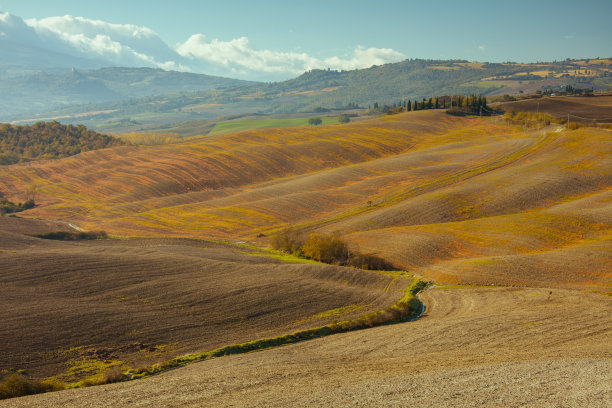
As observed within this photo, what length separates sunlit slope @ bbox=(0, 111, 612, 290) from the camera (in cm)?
6231

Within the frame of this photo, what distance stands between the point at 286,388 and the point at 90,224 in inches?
2976

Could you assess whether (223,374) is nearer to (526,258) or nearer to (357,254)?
(357,254)

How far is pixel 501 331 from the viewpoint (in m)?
35.7

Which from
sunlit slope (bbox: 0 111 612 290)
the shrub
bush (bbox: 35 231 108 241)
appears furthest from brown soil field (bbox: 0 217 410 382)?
sunlit slope (bbox: 0 111 612 290)

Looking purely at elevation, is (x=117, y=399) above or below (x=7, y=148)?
below

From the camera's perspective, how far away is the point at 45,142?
174000mm

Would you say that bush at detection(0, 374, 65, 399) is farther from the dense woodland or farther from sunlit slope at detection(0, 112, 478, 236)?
the dense woodland

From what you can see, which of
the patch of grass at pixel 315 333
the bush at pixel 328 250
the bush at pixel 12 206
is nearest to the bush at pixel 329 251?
the bush at pixel 328 250

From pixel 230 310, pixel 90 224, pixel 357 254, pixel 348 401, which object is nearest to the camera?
pixel 348 401

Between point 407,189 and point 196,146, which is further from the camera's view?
point 196,146

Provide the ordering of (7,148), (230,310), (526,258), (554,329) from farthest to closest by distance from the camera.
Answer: (7,148) < (526,258) < (230,310) < (554,329)

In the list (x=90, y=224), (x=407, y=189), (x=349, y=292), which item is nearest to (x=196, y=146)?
(x=90, y=224)

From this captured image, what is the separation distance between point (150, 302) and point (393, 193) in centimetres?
6172

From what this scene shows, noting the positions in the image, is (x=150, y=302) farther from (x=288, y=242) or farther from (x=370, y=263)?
(x=288, y=242)
